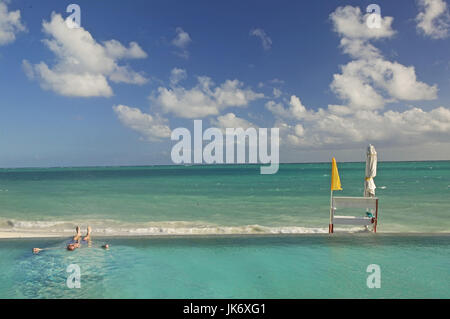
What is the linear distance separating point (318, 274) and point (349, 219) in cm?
361

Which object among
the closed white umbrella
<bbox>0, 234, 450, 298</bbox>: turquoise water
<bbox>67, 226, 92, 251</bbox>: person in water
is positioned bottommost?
<bbox>0, 234, 450, 298</bbox>: turquoise water

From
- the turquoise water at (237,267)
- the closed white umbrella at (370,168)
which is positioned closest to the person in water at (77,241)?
the turquoise water at (237,267)

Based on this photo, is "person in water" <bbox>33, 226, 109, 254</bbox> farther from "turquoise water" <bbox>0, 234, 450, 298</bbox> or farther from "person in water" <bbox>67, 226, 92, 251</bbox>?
"turquoise water" <bbox>0, 234, 450, 298</bbox>

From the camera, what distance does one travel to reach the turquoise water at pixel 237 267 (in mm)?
6121

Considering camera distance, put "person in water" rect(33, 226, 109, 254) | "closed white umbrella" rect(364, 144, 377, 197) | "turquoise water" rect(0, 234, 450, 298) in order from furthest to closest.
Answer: "closed white umbrella" rect(364, 144, 377, 197) → "person in water" rect(33, 226, 109, 254) → "turquoise water" rect(0, 234, 450, 298)

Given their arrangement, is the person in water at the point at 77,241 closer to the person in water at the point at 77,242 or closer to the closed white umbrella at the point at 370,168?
the person in water at the point at 77,242

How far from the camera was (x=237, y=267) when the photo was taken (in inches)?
291

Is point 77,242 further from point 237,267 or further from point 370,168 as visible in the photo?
point 370,168

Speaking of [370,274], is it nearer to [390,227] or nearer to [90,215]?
[390,227]

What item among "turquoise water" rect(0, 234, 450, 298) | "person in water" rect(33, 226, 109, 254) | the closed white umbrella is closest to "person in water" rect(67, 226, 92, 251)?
"person in water" rect(33, 226, 109, 254)

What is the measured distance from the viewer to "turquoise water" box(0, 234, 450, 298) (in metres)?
6.12

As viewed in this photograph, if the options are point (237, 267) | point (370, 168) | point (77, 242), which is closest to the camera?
point (237, 267)

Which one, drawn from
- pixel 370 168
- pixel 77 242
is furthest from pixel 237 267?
pixel 370 168

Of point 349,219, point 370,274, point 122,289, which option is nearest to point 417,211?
point 349,219
